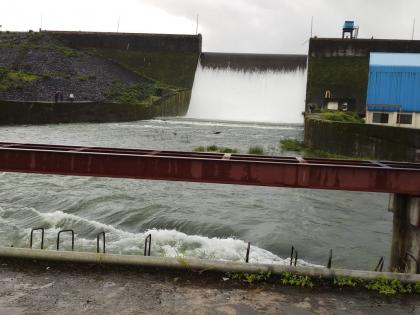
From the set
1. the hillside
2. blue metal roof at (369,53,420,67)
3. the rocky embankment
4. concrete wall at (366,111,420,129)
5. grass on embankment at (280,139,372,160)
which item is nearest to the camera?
grass on embankment at (280,139,372,160)

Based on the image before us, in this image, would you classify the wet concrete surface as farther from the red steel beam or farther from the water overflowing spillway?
the water overflowing spillway

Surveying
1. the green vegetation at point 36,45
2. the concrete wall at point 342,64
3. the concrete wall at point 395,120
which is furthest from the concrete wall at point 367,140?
the green vegetation at point 36,45

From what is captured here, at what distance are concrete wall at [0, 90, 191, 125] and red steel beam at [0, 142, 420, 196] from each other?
22.2 meters

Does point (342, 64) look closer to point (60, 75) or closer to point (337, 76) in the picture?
point (337, 76)

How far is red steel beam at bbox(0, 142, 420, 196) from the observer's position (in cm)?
565

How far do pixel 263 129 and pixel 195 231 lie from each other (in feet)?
68.1

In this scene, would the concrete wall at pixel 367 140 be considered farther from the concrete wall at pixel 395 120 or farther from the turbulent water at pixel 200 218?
the concrete wall at pixel 395 120

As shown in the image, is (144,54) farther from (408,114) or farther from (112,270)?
(112,270)

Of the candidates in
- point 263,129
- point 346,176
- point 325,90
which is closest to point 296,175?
point 346,176

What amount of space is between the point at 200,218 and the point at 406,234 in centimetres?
534

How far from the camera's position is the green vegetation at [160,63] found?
144 feet

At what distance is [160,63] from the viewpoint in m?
46.1

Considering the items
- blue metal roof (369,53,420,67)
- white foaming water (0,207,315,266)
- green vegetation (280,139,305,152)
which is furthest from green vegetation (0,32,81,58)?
Answer: white foaming water (0,207,315,266)

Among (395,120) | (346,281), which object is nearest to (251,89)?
(395,120)
